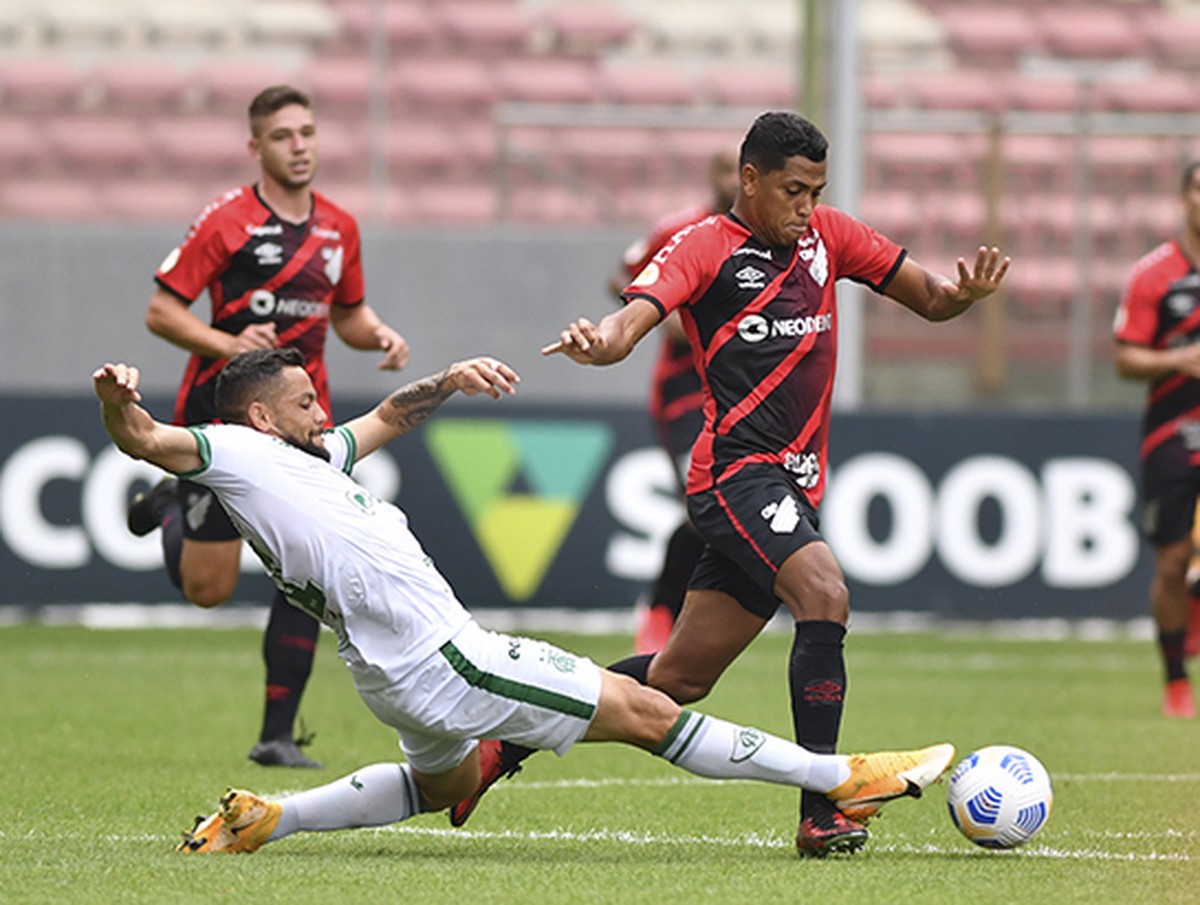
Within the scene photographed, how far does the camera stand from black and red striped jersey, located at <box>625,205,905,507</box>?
239 inches

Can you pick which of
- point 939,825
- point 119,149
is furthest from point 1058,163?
point 939,825

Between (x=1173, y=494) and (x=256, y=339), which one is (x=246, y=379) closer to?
(x=256, y=339)

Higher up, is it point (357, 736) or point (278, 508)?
point (278, 508)

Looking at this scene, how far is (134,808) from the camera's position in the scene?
659 cm

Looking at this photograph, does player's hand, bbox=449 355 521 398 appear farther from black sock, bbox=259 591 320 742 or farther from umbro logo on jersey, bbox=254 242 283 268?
umbro logo on jersey, bbox=254 242 283 268

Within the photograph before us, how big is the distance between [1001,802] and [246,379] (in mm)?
2308

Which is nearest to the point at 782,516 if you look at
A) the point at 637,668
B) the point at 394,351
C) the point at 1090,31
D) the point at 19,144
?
the point at 637,668

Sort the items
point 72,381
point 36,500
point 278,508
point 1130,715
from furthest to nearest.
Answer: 1. point 72,381
2. point 36,500
3. point 1130,715
4. point 278,508

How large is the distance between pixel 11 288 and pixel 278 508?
35.4 ft

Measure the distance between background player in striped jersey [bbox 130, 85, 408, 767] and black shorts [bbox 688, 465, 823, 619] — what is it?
2170 millimetres

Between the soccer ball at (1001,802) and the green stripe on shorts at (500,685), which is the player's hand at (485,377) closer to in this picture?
the green stripe on shorts at (500,685)

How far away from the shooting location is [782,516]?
589 cm

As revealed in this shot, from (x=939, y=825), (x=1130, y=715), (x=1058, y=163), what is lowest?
(x=1130, y=715)

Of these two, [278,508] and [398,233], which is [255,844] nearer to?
[278,508]
